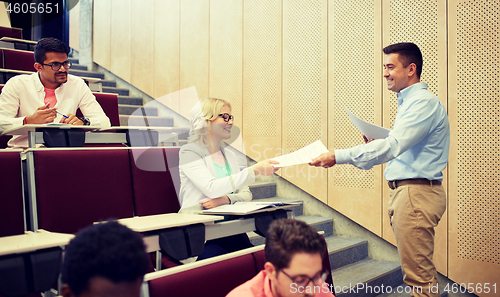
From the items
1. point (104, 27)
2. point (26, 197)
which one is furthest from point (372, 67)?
point (104, 27)

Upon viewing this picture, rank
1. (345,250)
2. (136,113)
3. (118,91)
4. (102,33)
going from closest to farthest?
(345,250)
(136,113)
(118,91)
(102,33)

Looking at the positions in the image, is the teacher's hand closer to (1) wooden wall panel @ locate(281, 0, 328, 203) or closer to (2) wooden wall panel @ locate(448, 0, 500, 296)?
(2) wooden wall panel @ locate(448, 0, 500, 296)

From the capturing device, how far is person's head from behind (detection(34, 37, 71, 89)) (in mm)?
2289

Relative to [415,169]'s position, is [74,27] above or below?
above

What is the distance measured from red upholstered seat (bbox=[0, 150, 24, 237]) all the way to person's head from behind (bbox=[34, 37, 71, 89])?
1133mm

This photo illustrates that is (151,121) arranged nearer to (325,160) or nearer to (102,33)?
(102,33)

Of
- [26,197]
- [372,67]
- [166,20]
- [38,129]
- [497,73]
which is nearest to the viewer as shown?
[26,197]

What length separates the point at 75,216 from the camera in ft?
4.94

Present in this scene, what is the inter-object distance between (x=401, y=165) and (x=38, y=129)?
5.56 ft

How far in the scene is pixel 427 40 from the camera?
246 centimetres

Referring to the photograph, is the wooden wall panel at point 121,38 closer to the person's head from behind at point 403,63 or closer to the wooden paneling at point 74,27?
the wooden paneling at point 74,27

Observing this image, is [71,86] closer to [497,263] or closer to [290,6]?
[290,6]

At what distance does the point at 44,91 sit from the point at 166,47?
2100 mm

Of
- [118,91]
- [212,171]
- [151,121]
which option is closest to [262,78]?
[151,121]
